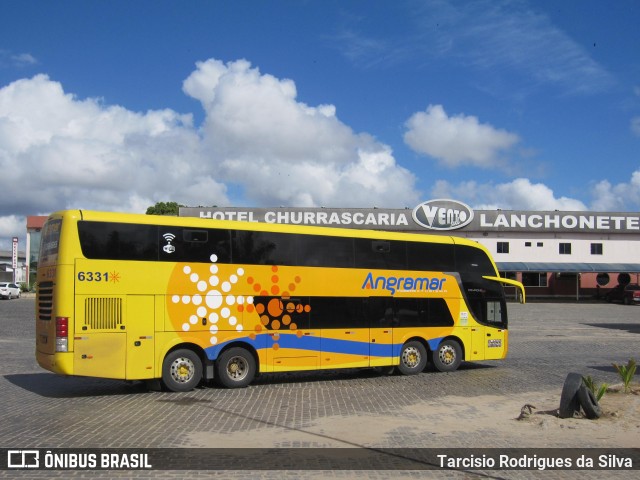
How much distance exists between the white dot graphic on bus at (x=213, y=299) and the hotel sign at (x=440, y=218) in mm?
45164

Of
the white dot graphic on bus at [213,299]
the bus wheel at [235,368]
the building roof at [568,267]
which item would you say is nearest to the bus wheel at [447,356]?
the bus wheel at [235,368]

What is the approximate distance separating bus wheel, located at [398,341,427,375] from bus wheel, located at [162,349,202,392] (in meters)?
5.40

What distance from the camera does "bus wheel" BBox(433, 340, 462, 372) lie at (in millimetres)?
17453

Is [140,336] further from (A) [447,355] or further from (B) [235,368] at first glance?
(A) [447,355]

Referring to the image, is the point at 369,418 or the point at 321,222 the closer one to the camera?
the point at 369,418

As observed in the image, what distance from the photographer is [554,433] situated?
978 centimetres

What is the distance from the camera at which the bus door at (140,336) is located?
1320 centimetres

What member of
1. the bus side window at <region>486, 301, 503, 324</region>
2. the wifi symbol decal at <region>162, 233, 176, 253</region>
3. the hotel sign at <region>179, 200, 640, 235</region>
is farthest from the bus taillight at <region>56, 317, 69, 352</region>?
the hotel sign at <region>179, 200, 640, 235</region>

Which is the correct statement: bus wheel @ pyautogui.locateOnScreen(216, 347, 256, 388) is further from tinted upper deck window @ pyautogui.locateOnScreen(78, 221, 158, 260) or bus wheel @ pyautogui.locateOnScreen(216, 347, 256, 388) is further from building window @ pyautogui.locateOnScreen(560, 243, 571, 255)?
building window @ pyautogui.locateOnScreen(560, 243, 571, 255)

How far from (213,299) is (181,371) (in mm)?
1589

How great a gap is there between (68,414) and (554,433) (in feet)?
24.9

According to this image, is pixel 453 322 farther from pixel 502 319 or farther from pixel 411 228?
pixel 411 228

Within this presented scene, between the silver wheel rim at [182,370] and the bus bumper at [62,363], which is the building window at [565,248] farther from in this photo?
the bus bumper at [62,363]

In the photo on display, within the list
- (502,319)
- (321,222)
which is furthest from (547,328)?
(321,222)
